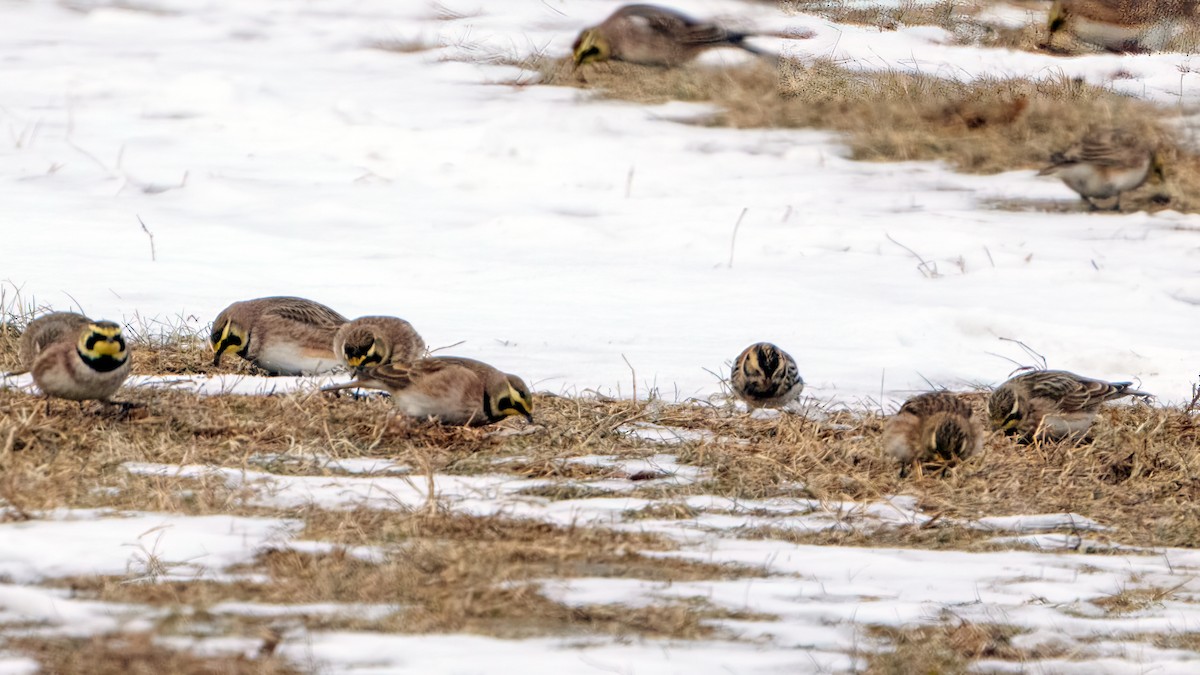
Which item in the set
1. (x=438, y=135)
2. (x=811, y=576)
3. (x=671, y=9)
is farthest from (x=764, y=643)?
(x=671, y=9)

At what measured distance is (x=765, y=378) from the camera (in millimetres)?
7469

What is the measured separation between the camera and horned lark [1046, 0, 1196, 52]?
17.4 metres

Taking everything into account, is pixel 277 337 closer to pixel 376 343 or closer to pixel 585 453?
pixel 376 343

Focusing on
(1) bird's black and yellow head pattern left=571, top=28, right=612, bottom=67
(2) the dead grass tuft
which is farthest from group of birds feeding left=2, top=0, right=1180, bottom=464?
(1) bird's black and yellow head pattern left=571, top=28, right=612, bottom=67

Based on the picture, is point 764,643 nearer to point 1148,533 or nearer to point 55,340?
point 1148,533

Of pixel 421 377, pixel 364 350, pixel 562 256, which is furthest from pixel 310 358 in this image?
pixel 562 256

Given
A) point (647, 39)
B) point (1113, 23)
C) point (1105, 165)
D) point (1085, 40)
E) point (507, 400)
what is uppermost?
point (1113, 23)

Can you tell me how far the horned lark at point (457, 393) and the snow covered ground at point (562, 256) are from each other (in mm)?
599

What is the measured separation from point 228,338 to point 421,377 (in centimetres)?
164

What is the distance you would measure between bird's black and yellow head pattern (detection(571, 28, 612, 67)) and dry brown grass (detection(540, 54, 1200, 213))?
0.22m

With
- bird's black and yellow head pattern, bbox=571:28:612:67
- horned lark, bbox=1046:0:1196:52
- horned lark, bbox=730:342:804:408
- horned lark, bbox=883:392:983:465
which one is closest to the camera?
horned lark, bbox=883:392:983:465

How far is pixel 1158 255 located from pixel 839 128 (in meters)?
3.89

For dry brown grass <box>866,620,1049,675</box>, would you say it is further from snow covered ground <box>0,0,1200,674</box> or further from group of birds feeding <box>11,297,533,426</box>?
group of birds feeding <box>11,297,533,426</box>

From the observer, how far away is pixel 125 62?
1596cm
